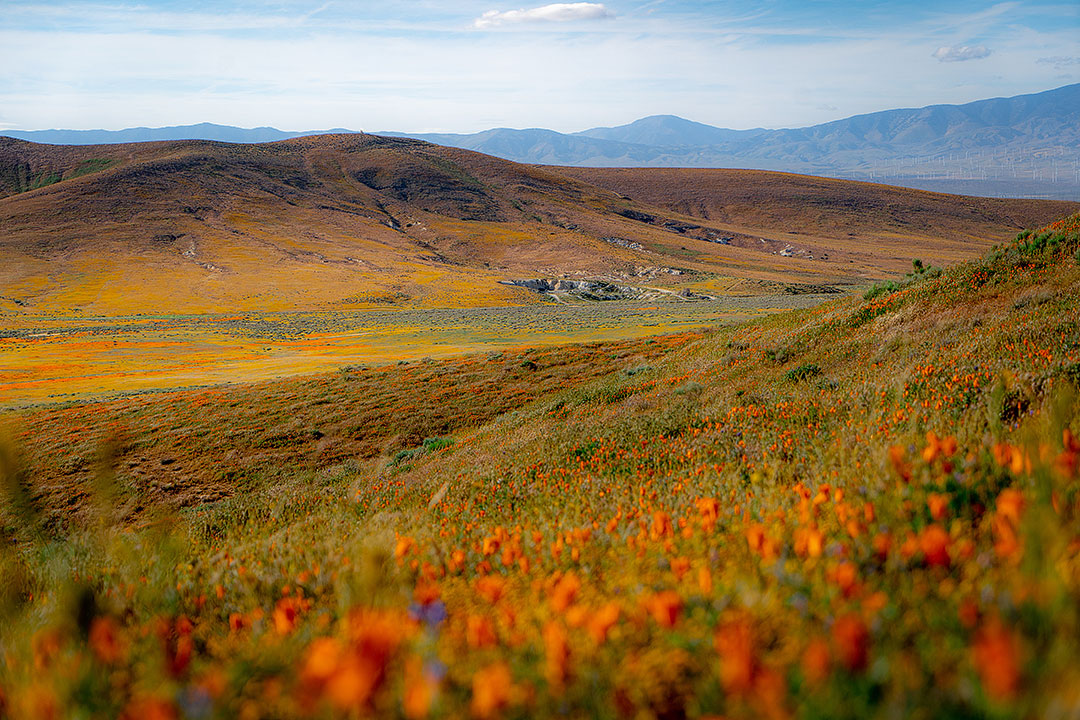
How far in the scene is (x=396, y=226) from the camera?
137 meters

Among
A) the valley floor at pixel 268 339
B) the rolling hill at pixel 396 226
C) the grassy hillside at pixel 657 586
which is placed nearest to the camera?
the grassy hillside at pixel 657 586

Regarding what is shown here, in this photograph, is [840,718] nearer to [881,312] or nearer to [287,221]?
[881,312]

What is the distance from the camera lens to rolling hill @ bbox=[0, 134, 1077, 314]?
89062 mm

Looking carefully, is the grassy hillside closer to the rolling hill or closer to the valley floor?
the valley floor

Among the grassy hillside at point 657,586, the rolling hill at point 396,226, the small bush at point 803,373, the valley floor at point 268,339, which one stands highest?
the rolling hill at point 396,226

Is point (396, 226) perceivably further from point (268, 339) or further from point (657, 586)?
point (657, 586)

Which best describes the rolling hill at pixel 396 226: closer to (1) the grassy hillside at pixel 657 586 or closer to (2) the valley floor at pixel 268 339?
(2) the valley floor at pixel 268 339

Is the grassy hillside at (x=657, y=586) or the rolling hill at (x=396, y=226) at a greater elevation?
the rolling hill at (x=396, y=226)

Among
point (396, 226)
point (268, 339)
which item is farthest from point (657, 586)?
point (396, 226)

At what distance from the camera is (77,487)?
14.4m

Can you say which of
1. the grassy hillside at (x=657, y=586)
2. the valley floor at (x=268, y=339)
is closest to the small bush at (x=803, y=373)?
the grassy hillside at (x=657, y=586)

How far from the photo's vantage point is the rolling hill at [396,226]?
89062 millimetres

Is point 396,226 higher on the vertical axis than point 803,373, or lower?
higher

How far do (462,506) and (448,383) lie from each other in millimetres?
17216
